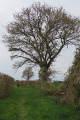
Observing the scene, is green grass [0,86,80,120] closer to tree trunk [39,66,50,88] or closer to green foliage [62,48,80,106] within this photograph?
green foliage [62,48,80,106]

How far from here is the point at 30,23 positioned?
21.2m

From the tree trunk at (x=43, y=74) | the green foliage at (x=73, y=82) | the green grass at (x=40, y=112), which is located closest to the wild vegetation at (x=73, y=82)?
the green foliage at (x=73, y=82)

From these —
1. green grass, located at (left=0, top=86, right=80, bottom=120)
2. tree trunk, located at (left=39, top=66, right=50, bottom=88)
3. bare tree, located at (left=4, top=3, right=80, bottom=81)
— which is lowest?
green grass, located at (left=0, top=86, right=80, bottom=120)

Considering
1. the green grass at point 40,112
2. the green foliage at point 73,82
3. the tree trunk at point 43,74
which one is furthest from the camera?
the tree trunk at point 43,74

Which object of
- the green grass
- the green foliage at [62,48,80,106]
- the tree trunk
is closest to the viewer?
the green foliage at [62,48,80,106]

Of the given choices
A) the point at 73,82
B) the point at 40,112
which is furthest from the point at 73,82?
the point at 40,112

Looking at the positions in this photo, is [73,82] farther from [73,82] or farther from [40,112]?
[40,112]

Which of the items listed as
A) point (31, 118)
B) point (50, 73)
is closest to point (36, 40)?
point (50, 73)

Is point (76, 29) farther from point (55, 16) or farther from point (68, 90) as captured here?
point (68, 90)

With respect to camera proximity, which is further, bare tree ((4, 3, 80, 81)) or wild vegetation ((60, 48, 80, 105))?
bare tree ((4, 3, 80, 81))

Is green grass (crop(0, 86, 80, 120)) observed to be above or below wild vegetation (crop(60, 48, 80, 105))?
below

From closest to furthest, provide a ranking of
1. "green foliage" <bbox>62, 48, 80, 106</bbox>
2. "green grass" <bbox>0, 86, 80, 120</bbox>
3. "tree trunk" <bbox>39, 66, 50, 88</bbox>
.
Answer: "green foliage" <bbox>62, 48, 80, 106</bbox>, "green grass" <bbox>0, 86, 80, 120</bbox>, "tree trunk" <bbox>39, 66, 50, 88</bbox>

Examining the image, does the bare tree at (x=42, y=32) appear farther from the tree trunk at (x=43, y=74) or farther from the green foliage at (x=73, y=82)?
the green foliage at (x=73, y=82)

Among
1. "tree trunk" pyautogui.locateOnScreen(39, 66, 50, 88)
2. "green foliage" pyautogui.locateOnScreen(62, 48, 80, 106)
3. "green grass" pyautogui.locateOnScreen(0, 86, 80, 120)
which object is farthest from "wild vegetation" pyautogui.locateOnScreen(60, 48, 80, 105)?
"tree trunk" pyautogui.locateOnScreen(39, 66, 50, 88)
